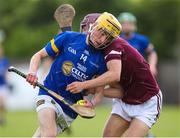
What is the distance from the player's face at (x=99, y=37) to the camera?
27.1ft

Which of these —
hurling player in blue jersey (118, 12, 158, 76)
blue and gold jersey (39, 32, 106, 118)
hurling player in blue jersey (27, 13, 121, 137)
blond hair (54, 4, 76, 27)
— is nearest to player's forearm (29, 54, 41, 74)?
hurling player in blue jersey (27, 13, 121, 137)

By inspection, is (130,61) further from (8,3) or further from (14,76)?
(8,3)

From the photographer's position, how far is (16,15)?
4356cm

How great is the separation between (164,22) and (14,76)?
11.0 m

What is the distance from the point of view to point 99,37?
27.1 feet

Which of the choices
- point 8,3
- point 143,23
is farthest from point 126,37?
point 8,3

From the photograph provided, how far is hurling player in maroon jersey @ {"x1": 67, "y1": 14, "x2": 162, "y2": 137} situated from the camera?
8312mm

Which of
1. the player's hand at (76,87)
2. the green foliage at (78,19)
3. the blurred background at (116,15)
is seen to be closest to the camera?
the player's hand at (76,87)

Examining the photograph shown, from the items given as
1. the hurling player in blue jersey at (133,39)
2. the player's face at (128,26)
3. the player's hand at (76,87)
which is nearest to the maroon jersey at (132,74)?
the player's hand at (76,87)

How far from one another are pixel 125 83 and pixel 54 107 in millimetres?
892

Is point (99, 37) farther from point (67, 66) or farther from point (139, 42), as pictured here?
point (139, 42)

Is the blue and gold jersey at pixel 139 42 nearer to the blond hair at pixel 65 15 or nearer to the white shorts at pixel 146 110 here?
the blond hair at pixel 65 15

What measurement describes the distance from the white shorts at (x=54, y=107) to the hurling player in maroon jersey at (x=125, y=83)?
1.00 ft

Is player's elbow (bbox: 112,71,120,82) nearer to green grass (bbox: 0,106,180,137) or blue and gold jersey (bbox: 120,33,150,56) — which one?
blue and gold jersey (bbox: 120,33,150,56)
